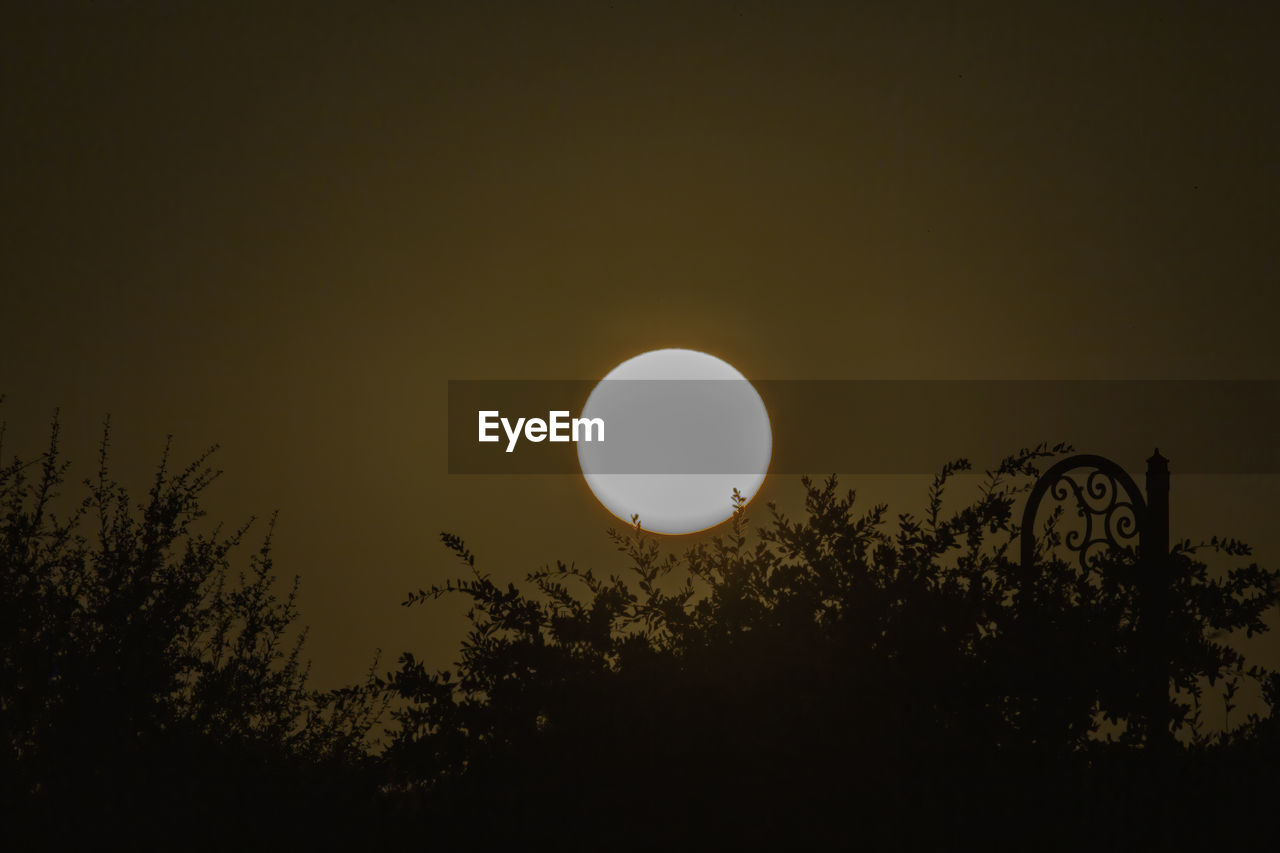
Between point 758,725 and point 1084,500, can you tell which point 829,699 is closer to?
point 758,725

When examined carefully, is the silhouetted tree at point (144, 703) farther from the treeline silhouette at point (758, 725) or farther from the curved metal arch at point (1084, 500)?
the curved metal arch at point (1084, 500)

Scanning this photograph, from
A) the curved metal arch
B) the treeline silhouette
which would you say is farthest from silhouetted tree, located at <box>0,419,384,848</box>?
the curved metal arch

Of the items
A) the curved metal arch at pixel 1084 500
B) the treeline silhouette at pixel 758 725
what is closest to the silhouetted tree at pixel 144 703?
the treeline silhouette at pixel 758 725

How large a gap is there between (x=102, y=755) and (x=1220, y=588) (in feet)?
17.0

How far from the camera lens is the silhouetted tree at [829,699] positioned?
4051 mm

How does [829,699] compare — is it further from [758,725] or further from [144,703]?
[144,703]

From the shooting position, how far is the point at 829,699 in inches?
166

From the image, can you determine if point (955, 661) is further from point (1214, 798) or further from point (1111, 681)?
point (1214, 798)

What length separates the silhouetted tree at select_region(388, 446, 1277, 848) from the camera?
4.05 metres

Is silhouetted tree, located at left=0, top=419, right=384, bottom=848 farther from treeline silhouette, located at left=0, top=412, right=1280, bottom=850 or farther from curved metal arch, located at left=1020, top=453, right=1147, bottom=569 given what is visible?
curved metal arch, located at left=1020, top=453, right=1147, bottom=569

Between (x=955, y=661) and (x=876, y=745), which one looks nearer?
(x=876, y=745)

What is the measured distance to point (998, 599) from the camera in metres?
4.85

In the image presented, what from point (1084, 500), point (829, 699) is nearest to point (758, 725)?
point (829, 699)

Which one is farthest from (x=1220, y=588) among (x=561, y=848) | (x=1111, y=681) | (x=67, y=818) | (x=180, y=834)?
(x=67, y=818)
